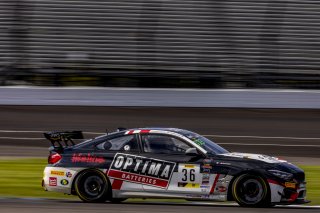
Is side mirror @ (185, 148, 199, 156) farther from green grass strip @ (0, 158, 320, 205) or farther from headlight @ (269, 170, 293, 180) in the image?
green grass strip @ (0, 158, 320, 205)

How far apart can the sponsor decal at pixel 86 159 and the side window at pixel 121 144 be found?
20 centimetres

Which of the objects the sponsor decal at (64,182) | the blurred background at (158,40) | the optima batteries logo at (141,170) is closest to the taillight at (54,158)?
the sponsor decal at (64,182)

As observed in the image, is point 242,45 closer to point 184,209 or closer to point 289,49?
point 289,49

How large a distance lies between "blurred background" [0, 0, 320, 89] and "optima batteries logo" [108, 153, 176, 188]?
47.8ft

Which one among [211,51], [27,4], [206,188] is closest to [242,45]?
[211,51]

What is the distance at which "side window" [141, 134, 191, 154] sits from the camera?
11117 millimetres

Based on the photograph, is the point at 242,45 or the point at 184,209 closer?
the point at 184,209

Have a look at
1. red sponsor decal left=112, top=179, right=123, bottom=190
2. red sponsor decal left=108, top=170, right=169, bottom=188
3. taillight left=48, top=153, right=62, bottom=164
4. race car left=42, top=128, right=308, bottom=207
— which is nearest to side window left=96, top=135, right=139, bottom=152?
race car left=42, top=128, right=308, bottom=207

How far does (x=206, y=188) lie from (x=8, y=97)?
15197 millimetres

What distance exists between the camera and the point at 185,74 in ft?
84.9

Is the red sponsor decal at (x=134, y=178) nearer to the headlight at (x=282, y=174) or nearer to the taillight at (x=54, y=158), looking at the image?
the taillight at (x=54, y=158)

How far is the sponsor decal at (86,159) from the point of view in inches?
439

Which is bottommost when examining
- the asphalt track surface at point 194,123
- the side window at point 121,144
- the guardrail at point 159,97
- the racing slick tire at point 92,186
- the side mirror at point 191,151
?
the racing slick tire at point 92,186

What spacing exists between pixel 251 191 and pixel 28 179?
5.14m
